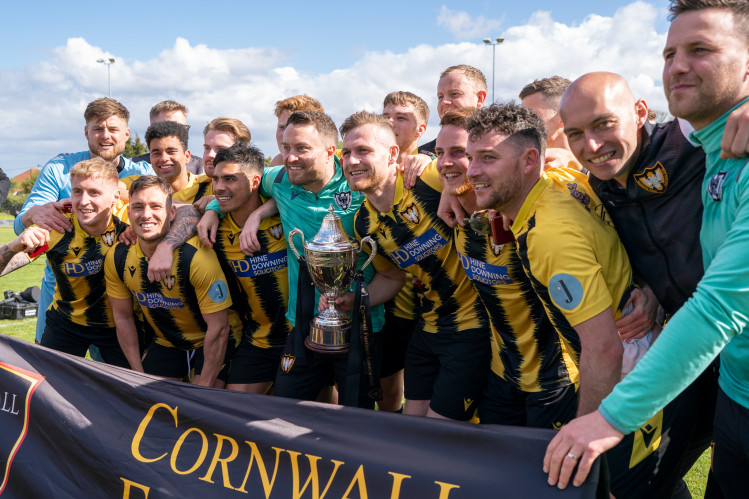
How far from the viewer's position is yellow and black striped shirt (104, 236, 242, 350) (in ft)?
13.0

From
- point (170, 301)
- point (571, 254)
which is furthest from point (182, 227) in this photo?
point (571, 254)

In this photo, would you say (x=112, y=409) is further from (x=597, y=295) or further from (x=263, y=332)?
(x=597, y=295)

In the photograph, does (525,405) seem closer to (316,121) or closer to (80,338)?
(316,121)

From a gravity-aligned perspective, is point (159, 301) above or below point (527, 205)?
below

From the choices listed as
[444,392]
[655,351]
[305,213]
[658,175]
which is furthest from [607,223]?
[305,213]

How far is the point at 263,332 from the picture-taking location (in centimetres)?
422

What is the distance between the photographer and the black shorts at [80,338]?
15.1 ft

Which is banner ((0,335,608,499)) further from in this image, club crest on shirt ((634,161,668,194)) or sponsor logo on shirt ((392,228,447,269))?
sponsor logo on shirt ((392,228,447,269))

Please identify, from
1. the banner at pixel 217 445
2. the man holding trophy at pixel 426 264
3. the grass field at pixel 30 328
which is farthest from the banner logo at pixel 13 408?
the grass field at pixel 30 328

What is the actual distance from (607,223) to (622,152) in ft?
1.19

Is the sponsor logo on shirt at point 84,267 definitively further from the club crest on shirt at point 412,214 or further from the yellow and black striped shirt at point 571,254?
the yellow and black striped shirt at point 571,254

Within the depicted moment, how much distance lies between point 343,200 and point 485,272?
1.37 meters

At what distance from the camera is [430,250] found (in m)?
3.45

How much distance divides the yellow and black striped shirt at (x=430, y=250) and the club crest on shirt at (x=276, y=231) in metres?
0.77
